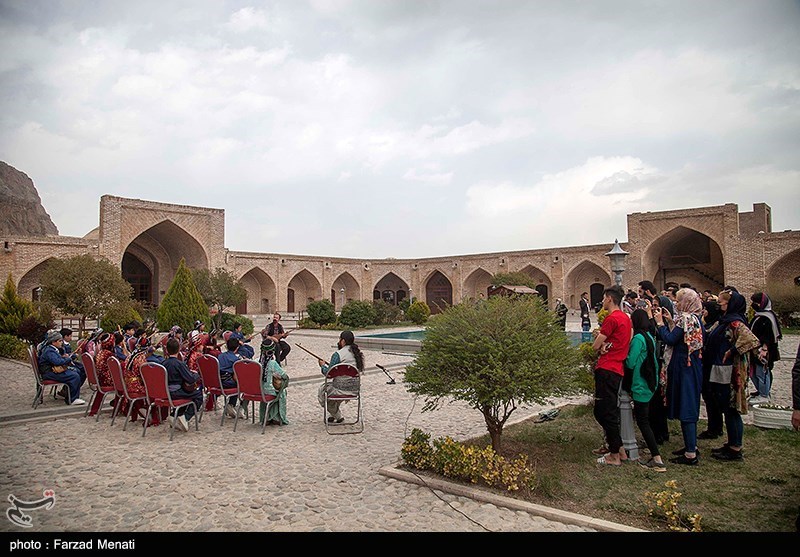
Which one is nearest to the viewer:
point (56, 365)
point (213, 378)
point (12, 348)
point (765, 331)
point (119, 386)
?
point (765, 331)

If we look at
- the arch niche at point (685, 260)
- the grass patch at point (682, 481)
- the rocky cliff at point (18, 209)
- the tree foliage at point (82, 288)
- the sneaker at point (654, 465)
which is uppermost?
the rocky cliff at point (18, 209)

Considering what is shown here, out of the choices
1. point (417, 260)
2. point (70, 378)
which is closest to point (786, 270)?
point (417, 260)

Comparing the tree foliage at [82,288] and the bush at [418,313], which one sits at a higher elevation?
Answer: the tree foliage at [82,288]

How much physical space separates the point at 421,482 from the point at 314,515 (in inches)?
36.4

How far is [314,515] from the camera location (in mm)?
3340

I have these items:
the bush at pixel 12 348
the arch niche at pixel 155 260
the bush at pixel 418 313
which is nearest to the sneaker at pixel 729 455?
the bush at pixel 12 348

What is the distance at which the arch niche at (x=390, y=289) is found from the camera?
39.5 metres

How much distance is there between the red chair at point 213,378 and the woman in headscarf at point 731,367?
5.08m

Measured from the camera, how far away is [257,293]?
3262cm

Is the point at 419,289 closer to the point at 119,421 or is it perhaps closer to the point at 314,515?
the point at 119,421

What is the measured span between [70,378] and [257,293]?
2601 centimetres

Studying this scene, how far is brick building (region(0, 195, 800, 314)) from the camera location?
2375 centimetres

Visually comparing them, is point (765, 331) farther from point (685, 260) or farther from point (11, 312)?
point (685, 260)

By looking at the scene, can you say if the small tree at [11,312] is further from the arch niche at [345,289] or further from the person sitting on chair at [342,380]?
the arch niche at [345,289]
